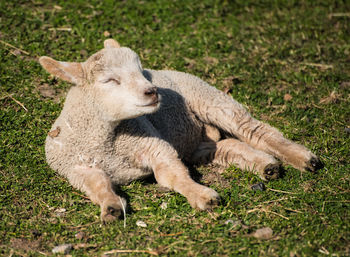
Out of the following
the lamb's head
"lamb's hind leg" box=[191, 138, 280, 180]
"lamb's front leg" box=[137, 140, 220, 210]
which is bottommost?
"lamb's hind leg" box=[191, 138, 280, 180]

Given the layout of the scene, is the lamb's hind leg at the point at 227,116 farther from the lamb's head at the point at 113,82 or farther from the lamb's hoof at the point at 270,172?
the lamb's head at the point at 113,82

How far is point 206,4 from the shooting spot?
401 inches

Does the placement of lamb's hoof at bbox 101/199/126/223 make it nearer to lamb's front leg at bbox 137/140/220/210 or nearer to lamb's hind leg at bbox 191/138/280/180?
lamb's front leg at bbox 137/140/220/210

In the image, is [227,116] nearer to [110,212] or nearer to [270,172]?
[270,172]

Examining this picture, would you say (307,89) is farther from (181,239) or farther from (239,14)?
(181,239)

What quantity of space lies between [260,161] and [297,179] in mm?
523

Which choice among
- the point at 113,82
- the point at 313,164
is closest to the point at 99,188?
the point at 113,82

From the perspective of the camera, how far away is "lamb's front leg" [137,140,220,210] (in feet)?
17.3

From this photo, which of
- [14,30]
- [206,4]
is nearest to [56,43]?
[14,30]

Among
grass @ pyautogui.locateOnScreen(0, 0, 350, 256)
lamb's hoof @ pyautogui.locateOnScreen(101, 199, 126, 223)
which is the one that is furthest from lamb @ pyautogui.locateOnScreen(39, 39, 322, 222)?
grass @ pyautogui.locateOnScreen(0, 0, 350, 256)

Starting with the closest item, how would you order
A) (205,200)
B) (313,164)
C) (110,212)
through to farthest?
(110,212) → (205,200) → (313,164)

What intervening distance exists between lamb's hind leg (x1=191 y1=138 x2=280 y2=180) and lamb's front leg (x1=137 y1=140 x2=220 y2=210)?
945 millimetres

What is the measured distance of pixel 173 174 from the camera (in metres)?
5.65

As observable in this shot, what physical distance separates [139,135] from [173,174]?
641 mm
